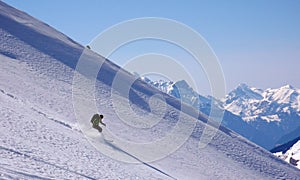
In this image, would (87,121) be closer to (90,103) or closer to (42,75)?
(90,103)

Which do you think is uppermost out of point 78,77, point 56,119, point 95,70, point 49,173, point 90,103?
point 95,70

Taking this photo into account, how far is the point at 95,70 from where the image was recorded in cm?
6278

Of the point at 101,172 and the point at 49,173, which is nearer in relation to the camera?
the point at 49,173

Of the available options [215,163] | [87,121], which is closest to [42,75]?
[87,121]

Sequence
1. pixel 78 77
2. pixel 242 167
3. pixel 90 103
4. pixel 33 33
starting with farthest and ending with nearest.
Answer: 1. pixel 33 33
2. pixel 78 77
3. pixel 90 103
4. pixel 242 167

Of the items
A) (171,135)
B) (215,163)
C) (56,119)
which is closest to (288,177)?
(215,163)

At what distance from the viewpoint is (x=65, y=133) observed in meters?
27.1

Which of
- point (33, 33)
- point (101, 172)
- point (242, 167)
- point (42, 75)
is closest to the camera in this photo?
point (101, 172)

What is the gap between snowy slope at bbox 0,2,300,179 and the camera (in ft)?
63.4

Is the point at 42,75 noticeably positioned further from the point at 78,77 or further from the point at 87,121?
the point at 87,121

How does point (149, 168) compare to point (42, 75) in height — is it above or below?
below

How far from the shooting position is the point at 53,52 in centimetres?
6150

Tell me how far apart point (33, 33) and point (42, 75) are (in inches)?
980

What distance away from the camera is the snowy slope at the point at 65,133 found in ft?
63.4
